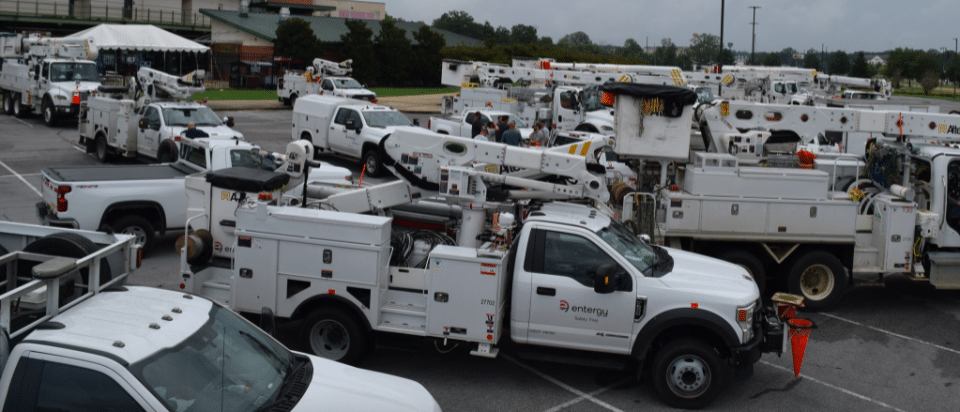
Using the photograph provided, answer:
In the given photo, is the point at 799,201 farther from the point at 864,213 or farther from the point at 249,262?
the point at 249,262

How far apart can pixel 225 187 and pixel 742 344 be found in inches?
215

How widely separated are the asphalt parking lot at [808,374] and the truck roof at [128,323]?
10.3 ft

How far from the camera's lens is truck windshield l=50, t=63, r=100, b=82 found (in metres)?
30.2

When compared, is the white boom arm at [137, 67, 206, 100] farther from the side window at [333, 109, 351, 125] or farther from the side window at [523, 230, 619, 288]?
the side window at [523, 230, 619, 288]

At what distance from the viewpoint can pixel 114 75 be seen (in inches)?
989

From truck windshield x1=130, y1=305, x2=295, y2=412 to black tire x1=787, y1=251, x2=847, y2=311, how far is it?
7619mm

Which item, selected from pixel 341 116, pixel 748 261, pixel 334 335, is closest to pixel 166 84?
pixel 341 116

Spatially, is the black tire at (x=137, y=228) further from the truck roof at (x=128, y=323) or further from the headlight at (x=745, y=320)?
the headlight at (x=745, y=320)

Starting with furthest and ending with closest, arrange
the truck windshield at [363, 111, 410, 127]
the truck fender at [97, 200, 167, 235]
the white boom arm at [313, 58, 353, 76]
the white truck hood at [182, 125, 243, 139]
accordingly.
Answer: the white boom arm at [313, 58, 353, 76]
the truck windshield at [363, 111, 410, 127]
the white truck hood at [182, 125, 243, 139]
the truck fender at [97, 200, 167, 235]

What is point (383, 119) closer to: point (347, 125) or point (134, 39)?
point (347, 125)

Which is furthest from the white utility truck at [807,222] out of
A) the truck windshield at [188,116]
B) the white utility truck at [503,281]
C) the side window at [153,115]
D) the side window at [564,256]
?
the side window at [153,115]

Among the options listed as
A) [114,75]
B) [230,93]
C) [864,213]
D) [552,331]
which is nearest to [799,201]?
[864,213]

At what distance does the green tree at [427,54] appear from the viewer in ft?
192

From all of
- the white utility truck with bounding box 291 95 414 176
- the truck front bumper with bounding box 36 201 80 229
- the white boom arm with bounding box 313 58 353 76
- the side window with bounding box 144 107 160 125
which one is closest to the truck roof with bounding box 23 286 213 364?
the truck front bumper with bounding box 36 201 80 229
